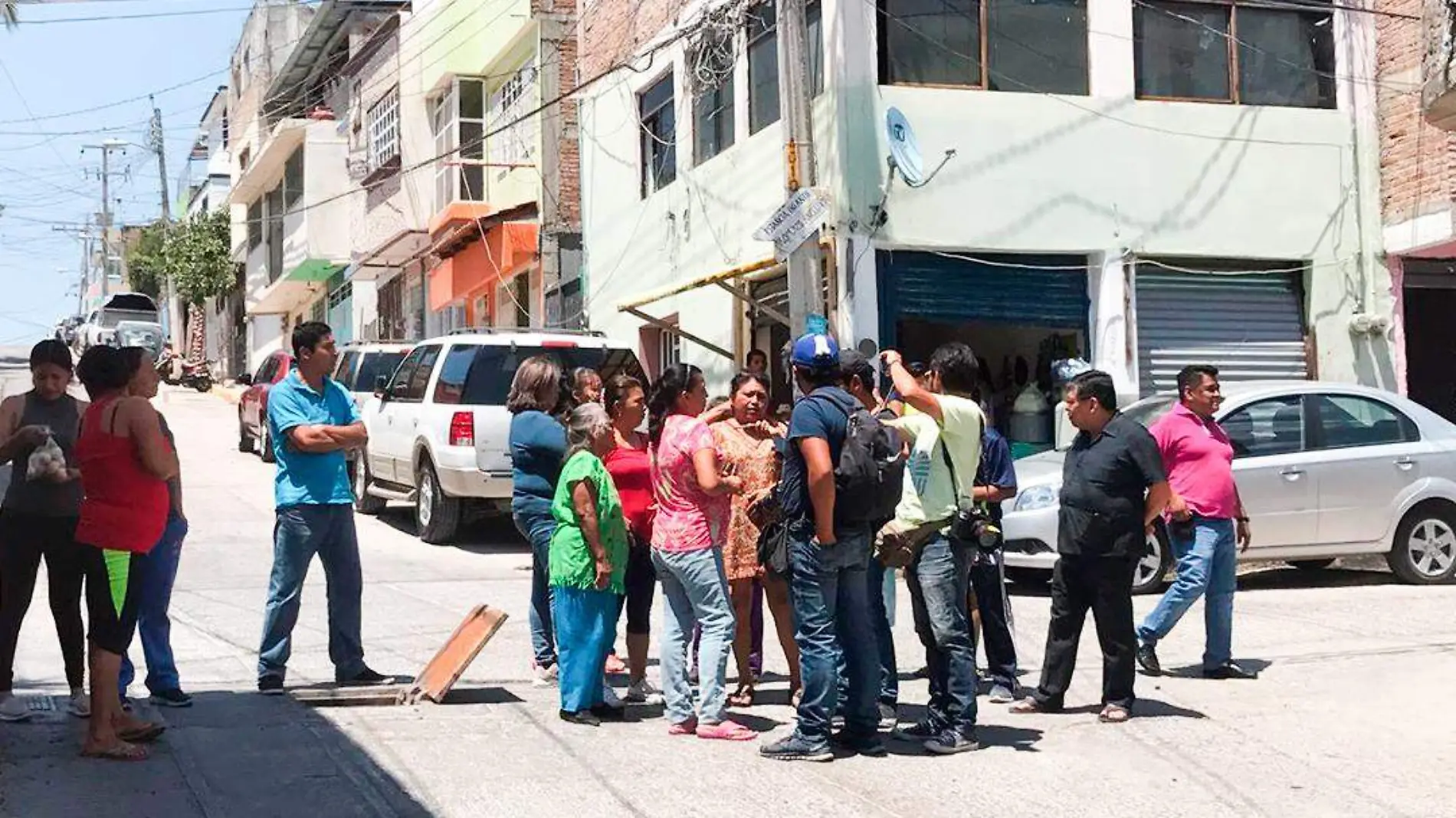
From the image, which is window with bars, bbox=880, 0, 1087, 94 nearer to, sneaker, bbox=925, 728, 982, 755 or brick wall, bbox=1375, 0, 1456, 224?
brick wall, bbox=1375, 0, 1456, 224

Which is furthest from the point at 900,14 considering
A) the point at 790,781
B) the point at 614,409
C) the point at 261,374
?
the point at 261,374

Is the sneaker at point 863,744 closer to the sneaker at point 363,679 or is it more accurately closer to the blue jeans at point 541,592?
the blue jeans at point 541,592

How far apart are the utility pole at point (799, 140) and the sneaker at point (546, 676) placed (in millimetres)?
5373

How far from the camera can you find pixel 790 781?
6547 mm

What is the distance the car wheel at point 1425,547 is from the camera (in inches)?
497

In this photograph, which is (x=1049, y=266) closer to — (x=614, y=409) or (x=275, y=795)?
(x=614, y=409)

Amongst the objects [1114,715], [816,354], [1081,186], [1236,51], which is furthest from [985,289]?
[816,354]

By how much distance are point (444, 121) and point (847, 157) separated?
49.5ft

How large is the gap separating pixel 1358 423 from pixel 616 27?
12783 mm

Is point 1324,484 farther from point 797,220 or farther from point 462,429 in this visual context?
point 462,429

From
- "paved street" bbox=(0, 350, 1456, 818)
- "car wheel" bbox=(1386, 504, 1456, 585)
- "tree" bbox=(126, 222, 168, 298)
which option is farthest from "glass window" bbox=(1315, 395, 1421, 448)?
"tree" bbox=(126, 222, 168, 298)

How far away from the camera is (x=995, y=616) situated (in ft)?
26.8

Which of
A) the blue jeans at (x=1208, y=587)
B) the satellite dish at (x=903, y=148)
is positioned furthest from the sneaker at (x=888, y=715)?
the satellite dish at (x=903, y=148)

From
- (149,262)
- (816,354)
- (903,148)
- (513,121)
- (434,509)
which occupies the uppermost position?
(149,262)
